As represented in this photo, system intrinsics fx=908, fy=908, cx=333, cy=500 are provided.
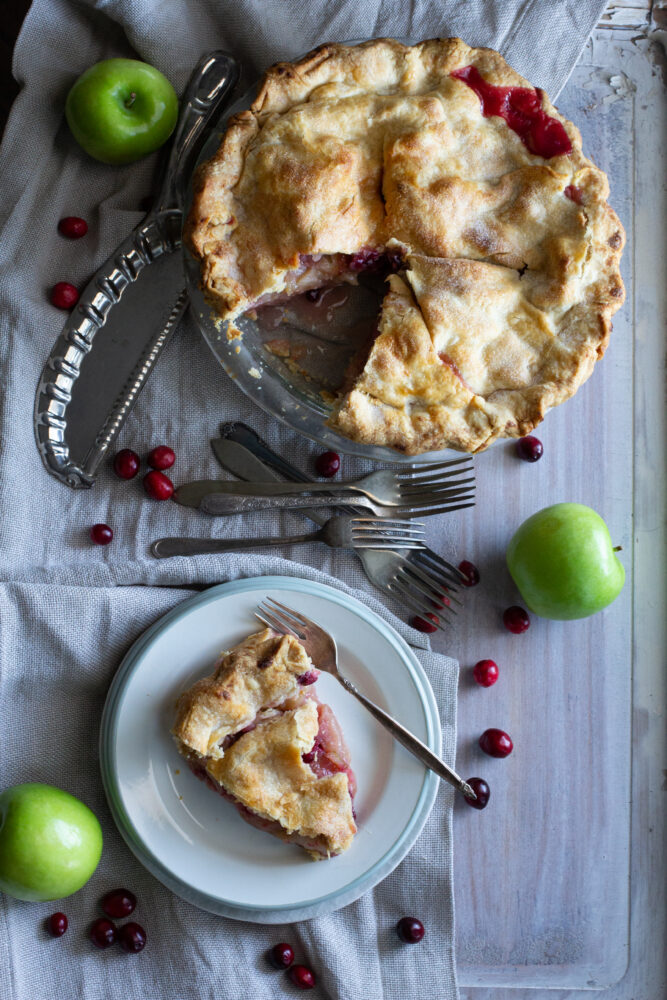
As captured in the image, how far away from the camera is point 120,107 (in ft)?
9.23

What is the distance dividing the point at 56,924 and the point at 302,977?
79 centimetres

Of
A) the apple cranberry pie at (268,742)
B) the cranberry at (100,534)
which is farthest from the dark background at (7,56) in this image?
the apple cranberry pie at (268,742)

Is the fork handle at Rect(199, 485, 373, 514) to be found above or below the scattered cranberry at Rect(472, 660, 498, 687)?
above

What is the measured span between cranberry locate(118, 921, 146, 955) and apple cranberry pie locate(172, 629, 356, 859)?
20.1 inches

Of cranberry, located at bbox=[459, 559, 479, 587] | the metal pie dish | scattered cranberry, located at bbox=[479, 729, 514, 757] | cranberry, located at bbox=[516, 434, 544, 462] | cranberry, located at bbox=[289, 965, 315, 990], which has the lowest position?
cranberry, located at bbox=[289, 965, 315, 990]

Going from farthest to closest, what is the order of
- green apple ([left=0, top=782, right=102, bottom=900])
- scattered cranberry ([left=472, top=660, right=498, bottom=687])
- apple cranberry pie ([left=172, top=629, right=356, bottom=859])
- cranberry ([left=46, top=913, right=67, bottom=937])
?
scattered cranberry ([left=472, top=660, right=498, bottom=687]) < cranberry ([left=46, top=913, right=67, bottom=937]) < apple cranberry pie ([left=172, top=629, right=356, bottom=859]) < green apple ([left=0, top=782, right=102, bottom=900])

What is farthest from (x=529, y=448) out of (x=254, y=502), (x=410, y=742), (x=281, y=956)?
(x=281, y=956)

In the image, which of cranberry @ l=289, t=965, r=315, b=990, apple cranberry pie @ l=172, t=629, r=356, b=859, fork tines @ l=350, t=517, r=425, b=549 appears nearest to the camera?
apple cranberry pie @ l=172, t=629, r=356, b=859

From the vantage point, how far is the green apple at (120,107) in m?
2.79

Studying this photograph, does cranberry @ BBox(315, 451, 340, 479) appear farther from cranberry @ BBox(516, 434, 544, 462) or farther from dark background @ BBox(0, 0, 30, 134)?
dark background @ BBox(0, 0, 30, 134)

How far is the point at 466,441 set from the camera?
271 cm

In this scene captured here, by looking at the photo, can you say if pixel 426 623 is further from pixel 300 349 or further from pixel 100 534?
pixel 100 534

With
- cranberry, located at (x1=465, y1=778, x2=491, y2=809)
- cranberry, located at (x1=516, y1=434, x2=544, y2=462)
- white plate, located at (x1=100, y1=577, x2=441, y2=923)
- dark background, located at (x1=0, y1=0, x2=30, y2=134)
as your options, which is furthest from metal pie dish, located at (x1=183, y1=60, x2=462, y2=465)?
cranberry, located at (x1=465, y1=778, x2=491, y2=809)

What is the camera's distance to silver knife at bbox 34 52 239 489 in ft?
9.57
